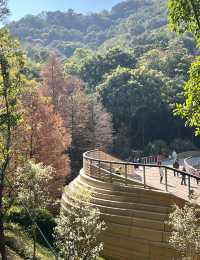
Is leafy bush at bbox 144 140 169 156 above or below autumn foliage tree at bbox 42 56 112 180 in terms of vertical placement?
below

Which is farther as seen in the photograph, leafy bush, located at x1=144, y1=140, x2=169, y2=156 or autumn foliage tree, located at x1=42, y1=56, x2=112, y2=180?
leafy bush, located at x1=144, y1=140, x2=169, y2=156

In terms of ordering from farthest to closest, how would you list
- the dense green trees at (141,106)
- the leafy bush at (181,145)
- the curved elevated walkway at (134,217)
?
the dense green trees at (141,106) < the leafy bush at (181,145) < the curved elevated walkway at (134,217)

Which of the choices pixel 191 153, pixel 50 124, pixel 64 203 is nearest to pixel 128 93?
pixel 191 153

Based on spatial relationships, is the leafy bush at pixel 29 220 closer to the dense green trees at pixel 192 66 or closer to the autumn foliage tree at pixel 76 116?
the dense green trees at pixel 192 66

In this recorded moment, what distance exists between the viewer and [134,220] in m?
15.5

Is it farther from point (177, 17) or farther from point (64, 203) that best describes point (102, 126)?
point (177, 17)

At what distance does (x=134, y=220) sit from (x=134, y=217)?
12cm

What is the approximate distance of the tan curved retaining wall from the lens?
1466cm

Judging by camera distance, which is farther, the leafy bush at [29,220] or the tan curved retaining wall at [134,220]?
the leafy bush at [29,220]

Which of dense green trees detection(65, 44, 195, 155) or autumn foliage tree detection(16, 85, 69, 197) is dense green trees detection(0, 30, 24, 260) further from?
dense green trees detection(65, 44, 195, 155)

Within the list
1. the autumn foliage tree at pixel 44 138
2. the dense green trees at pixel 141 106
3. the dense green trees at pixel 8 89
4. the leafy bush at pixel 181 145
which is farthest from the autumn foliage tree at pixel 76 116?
the dense green trees at pixel 8 89

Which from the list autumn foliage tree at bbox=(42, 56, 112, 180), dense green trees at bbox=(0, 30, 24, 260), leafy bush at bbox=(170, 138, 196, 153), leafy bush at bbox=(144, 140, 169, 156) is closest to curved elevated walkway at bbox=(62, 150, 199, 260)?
dense green trees at bbox=(0, 30, 24, 260)

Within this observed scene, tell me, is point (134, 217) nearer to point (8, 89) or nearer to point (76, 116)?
point (8, 89)

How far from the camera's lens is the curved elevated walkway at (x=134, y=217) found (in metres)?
14.7
